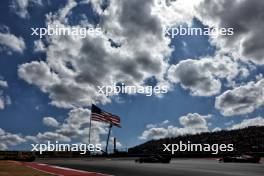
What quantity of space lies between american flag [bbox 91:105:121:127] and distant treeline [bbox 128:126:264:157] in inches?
358

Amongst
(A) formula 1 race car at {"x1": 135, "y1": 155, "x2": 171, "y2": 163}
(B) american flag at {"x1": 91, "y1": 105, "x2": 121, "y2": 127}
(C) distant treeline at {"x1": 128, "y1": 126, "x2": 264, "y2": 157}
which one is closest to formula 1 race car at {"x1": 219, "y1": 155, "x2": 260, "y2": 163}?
(A) formula 1 race car at {"x1": 135, "y1": 155, "x2": 171, "y2": 163}

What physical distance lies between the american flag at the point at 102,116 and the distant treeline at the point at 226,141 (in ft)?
29.8

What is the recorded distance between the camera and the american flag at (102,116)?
51.3m

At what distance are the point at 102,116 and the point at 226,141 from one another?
696 inches

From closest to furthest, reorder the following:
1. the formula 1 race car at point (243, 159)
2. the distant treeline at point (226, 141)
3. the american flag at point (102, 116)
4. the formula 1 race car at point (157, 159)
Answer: the formula 1 race car at point (157, 159)
the formula 1 race car at point (243, 159)
the distant treeline at point (226, 141)
the american flag at point (102, 116)

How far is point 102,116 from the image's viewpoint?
52344 mm

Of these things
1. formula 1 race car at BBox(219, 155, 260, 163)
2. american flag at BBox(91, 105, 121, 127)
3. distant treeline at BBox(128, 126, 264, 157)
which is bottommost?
formula 1 race car at BBox(219, 155, 260, 163)

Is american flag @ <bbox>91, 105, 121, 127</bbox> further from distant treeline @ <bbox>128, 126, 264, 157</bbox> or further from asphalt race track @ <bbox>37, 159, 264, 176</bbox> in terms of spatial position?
asphalt race track @ <bbox>37, 159, 264, 176</bbox>

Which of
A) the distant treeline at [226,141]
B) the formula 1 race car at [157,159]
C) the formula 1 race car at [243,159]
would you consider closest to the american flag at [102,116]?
the distant treeline at [226,141]

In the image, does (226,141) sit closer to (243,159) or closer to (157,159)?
(243,159)

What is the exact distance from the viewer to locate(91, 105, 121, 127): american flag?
5131cm

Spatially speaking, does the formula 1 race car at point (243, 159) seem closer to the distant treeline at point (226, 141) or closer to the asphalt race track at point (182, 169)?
the asphalt race track at point (182, 169)

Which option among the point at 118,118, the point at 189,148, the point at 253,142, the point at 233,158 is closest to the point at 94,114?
the point at 118,118

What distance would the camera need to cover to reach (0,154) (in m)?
59.0
